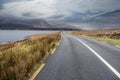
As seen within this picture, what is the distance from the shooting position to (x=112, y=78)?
885cm

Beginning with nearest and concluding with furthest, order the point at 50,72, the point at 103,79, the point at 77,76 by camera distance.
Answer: the point at 103,79 → the point at 77,76 → the point at 50,72

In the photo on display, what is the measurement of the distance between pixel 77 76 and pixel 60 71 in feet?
3.98

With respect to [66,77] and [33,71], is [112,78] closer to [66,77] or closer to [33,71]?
[66,77]

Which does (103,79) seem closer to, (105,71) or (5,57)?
(105,71)

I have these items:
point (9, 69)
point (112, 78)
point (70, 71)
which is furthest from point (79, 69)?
point (9, 69)

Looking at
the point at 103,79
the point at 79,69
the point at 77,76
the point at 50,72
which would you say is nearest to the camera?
→ the point at 103,79

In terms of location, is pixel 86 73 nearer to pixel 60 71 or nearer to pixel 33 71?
pixel 60 71

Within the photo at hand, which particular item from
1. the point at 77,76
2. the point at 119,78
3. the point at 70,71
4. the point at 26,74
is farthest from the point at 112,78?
the point at 26,74

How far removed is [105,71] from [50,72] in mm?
2193

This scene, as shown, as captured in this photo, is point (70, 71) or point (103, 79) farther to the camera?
point (70, 71)

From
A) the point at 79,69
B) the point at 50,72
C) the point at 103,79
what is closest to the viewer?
the point at 103,79

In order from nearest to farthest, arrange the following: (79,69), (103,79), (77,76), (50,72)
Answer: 1. (103,79)
2. (77,76)
3. (50,72)
4. (79,69)

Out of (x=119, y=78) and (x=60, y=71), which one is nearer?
(x=119, y=78)

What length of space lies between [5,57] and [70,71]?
305cm
